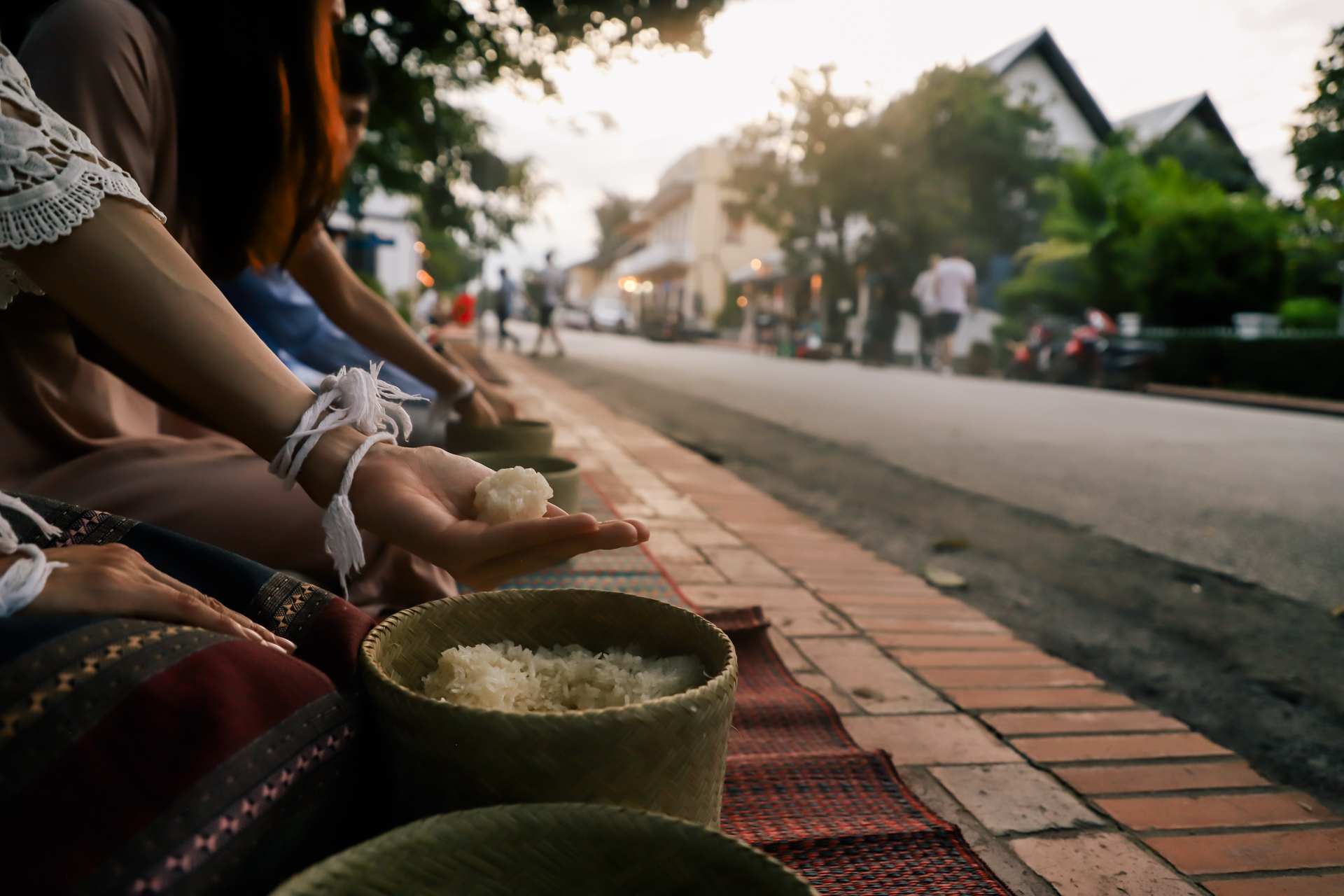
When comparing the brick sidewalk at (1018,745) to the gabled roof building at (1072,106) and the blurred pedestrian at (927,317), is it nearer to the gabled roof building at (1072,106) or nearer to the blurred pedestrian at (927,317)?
the blurred pedestrian at (927,317)

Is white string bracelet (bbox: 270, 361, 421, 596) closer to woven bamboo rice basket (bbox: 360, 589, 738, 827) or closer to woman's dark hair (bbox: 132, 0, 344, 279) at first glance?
woven bamboo rice basket (bbox: 360, 589, 738, 827)

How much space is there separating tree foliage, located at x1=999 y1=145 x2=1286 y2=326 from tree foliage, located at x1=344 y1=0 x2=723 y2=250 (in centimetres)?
1107

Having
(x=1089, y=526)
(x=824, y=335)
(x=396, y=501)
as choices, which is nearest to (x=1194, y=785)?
(x=396, y=501)

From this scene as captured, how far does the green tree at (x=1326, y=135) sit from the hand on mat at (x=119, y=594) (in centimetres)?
1459

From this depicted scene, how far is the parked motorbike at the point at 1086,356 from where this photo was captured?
43.0ft

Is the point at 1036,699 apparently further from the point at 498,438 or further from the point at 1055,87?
the point at 1055,87

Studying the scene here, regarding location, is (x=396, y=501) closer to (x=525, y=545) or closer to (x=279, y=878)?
(x=525, y=545)

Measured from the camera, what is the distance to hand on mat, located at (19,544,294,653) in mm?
838

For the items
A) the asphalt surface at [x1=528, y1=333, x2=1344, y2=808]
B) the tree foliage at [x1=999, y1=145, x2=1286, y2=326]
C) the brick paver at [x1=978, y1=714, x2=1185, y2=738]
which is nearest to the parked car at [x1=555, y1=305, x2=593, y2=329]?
the tree foliage at [x1=999, y1=145, x2=1286, y2=326]

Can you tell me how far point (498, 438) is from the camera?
238 cm

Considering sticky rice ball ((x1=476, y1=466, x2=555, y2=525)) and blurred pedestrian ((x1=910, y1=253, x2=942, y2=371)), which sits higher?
blurred pedestrian ((x1=910, y1=253, x2=942, y2=371))

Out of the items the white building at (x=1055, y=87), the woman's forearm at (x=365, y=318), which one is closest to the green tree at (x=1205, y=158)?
the white building at (x=1055, y=87)

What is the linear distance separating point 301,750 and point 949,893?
35.0 inches

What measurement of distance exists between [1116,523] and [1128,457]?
7.06 ft
